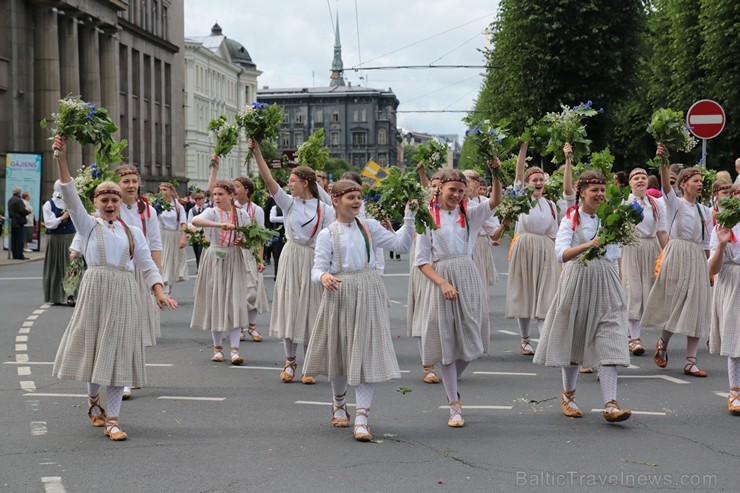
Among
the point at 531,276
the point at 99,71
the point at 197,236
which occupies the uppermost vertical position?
the point at 99,71

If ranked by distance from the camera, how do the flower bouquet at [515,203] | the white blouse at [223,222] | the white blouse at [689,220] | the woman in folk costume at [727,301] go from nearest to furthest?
the woman in folk costume at [727,301] → the flower bouquet at [515,203] → the white blouse at [689,220] → the white blouse at [223,222]

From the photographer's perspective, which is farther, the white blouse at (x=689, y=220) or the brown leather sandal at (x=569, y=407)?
the white blouse at (x=689, y=220)

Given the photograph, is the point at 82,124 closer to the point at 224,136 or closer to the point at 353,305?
the point at 353,305

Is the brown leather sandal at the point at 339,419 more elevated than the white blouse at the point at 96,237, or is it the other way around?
the white blouse at the point at 96,237

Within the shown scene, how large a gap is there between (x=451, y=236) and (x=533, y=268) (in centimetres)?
428

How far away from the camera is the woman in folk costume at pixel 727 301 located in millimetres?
9211

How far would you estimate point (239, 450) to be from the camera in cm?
758

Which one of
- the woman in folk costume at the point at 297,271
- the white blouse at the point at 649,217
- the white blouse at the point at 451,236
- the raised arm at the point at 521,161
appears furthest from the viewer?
the white blouse at the point at 649,217

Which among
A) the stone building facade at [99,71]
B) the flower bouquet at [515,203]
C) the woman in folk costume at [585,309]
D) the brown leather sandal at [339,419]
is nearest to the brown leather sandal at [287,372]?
the brown leather sandal at [339,419]

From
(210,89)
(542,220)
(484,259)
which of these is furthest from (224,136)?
(210,89)

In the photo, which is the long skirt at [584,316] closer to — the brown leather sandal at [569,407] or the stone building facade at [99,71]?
the brown leather sandal at [569,407]

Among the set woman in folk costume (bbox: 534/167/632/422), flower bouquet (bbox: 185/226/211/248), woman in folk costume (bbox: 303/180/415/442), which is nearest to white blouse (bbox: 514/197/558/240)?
flower bouquet (bbox: 185/226/211/248)

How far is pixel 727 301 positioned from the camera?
376 inches

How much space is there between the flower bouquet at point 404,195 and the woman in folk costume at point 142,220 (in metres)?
2.43
